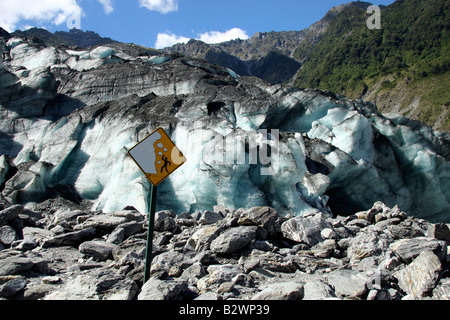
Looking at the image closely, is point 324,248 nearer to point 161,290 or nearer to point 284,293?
point 284,293

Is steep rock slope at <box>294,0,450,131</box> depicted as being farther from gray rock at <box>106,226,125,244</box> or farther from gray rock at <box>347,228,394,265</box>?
gray rock at <box>106,226,125,244</box>

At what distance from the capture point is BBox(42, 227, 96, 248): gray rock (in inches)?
241

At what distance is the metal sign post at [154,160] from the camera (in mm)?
3988

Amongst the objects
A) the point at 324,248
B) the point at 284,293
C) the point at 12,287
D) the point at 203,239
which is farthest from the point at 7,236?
the point at 324,248

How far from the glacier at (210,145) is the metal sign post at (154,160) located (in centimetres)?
755

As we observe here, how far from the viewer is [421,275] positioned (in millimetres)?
4121

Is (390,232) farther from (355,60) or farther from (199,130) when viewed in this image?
(355,60)

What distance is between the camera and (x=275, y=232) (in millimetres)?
6801

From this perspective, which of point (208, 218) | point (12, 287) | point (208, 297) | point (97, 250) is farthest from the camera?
point (208, 218)

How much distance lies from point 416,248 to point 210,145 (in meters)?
8.33

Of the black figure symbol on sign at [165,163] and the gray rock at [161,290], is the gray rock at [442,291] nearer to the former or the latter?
the gray rock at [161,290]

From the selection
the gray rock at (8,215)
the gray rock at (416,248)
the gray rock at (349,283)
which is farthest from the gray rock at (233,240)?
the gray rock at (8,215)
